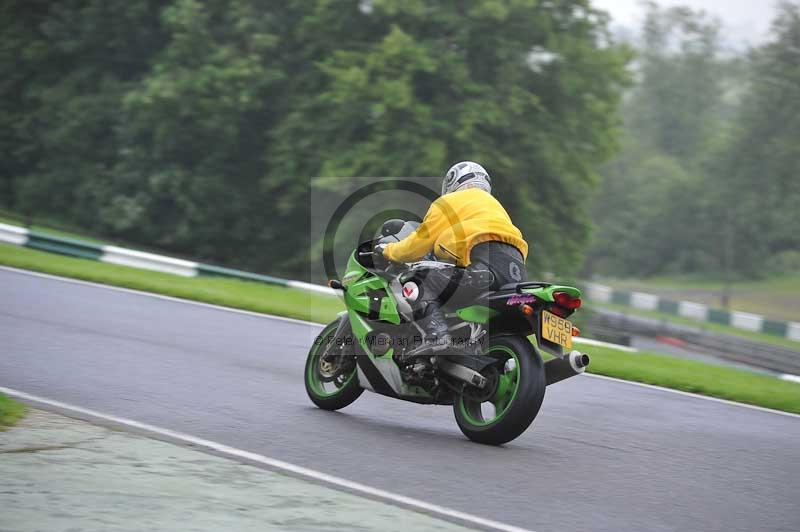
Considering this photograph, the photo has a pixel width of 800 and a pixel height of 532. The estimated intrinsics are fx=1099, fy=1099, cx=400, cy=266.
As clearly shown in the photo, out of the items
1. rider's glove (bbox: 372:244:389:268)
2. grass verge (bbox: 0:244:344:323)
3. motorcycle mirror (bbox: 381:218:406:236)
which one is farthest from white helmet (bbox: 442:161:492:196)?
grass verge (bbox: 0:244:344:323)

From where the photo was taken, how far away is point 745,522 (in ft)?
19.6

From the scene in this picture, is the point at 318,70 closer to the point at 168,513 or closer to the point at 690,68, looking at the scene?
the point at 168,513

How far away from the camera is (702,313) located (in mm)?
39781

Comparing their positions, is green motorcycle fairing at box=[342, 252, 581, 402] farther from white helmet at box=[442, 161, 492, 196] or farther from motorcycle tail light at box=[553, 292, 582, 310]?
white helmet at box=[442, 161, 492, 196]

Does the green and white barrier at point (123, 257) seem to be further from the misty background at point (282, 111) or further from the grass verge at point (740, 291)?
the grass verge at point (740, 291)

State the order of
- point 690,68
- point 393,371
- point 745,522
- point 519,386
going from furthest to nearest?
point 690,68, point 393,371, point 519,386, point 745,522

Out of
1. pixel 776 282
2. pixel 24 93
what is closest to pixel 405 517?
pixel 24 93

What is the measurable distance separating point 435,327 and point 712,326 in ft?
110

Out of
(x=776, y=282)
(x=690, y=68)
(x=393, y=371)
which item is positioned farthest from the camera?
(x=690, y=68)

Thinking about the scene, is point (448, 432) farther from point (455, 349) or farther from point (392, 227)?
point (392, 227)

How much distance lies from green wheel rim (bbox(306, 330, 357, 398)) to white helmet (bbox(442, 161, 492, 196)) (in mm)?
1592

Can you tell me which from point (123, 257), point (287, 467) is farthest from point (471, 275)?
point (123, 257)

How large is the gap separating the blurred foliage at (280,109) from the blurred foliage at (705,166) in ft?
76.3

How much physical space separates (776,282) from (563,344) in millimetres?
64389
